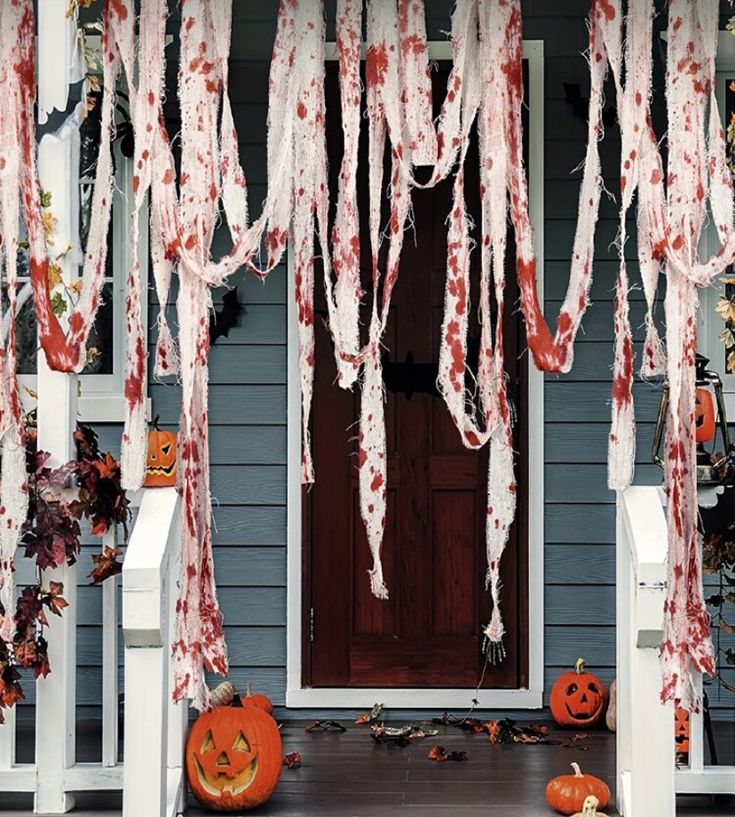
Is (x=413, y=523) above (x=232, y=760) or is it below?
above

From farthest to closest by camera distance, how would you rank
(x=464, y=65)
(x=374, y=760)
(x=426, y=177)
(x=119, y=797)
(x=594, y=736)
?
(x=426, y=177), (x=594, y=736), (x=374, y=760), (x=119, y=797), (x=464, y=65)

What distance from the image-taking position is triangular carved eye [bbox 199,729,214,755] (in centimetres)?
423

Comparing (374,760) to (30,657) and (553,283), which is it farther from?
(553,283)

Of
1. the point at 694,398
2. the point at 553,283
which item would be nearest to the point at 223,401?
the point at 553,283

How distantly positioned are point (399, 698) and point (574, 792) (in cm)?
146

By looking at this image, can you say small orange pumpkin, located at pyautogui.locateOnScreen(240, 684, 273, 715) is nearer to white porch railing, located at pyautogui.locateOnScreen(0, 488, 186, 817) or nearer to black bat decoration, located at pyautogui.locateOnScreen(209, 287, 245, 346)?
white porch railing, located at pyautogui.locateOnScreen(0, 488, 186, 817)

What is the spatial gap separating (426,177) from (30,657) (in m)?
2.54

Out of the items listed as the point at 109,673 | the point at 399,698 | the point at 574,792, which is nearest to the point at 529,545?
the point at 399,698

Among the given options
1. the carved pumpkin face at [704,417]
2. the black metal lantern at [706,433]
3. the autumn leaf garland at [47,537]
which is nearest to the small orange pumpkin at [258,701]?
the autumn leaf garland at [47,537]

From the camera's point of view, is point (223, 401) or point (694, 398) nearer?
point (694, 398)

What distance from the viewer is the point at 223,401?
5.50 m

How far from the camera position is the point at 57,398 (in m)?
4.20

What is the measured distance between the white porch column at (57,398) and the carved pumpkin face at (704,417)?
1946 millimetres

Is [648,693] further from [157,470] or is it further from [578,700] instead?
[157,470]
